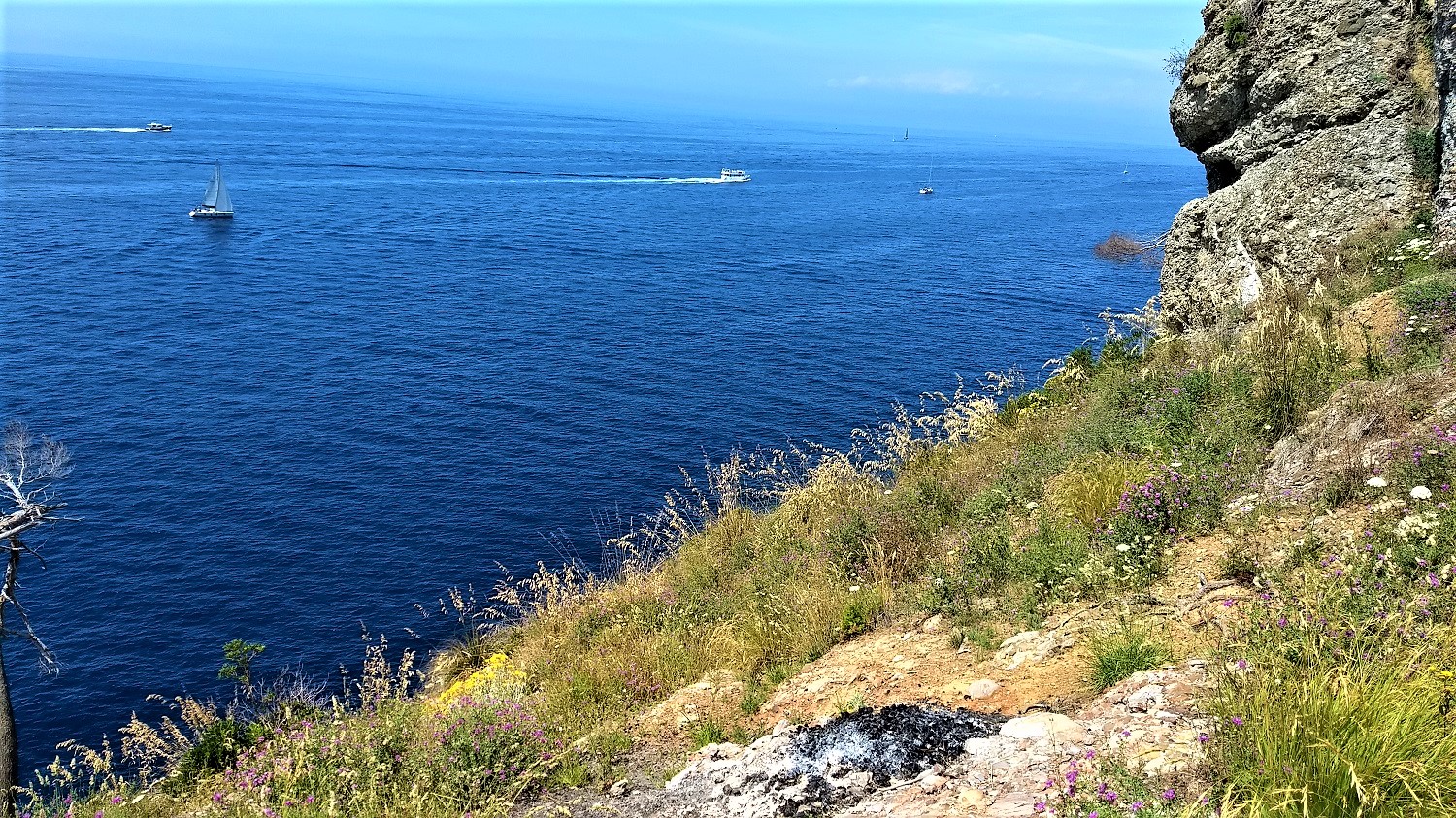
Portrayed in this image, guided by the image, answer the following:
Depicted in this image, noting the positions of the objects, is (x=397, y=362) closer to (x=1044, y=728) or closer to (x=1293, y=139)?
(x=1293, y=139)

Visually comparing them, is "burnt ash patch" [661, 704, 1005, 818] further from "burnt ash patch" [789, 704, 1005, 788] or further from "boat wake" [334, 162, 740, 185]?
"boat wake" [334, 162, 740, 185]

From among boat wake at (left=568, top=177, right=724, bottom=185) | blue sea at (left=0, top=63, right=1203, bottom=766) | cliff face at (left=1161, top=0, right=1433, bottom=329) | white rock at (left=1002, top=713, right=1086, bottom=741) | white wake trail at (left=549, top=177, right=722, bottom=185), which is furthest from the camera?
boat wake at (left=568, top=177, right=724, bottom=185)

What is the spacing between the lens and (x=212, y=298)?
174ft

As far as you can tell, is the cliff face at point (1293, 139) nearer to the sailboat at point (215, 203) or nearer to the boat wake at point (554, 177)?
the sailboat at point (215, 203)

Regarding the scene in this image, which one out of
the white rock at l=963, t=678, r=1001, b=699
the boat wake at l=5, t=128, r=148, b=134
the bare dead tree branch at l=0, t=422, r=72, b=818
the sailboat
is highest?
the boat wake at l=5, t=128, r=148, b=134

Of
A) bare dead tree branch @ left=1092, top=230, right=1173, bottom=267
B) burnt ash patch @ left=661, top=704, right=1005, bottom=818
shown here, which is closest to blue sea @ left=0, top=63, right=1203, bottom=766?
bare dead tree branch @ left=1092, top=230, right=1173, bottom=267

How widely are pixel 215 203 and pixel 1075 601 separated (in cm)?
8197

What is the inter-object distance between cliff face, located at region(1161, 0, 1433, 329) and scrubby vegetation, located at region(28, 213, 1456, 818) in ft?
4.13

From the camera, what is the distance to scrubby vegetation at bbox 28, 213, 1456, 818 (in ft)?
13.1

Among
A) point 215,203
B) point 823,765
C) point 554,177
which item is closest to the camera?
point 823,765

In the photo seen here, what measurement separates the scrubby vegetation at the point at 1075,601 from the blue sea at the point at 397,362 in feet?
44.9

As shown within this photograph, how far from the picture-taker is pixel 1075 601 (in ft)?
24.3

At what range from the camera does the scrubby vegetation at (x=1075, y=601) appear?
4008 mm

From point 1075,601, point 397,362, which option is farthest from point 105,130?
point 1075,601
